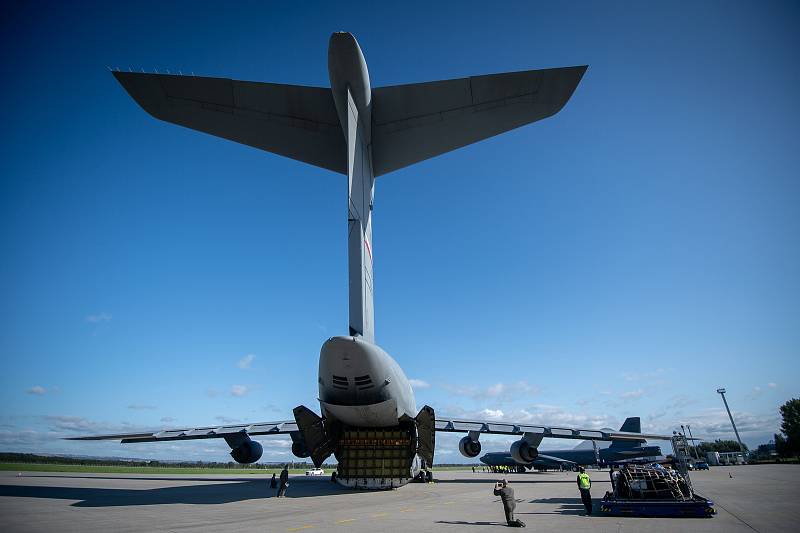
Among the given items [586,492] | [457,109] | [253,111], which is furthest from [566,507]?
[253,111]

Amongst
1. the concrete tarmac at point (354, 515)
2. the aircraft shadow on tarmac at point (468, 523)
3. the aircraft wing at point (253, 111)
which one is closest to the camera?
the concrete tarmac at point (354, 515)

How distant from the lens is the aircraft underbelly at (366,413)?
1224 cm

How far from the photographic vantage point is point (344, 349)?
34.3 feet

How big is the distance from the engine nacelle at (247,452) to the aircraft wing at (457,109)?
50.1ft

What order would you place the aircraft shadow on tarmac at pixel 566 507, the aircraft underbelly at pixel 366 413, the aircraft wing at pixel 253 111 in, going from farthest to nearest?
the aircraft underbelly at pixel 366 413, the aircraft wing at pixel 253 111, the aircraft shadow on tarmac at pixel 566 507

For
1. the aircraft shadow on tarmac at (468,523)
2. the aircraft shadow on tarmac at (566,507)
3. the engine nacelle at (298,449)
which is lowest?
the aircraft shadow on tarmac at (566,507)

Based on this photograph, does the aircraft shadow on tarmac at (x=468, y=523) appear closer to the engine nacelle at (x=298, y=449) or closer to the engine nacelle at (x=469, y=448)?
the engine nacelle at (x=469, y=448)

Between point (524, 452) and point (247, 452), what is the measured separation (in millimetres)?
13780

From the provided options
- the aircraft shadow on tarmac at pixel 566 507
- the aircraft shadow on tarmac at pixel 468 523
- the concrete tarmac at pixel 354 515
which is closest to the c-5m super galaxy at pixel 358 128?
the concrete tarmac at pixel 354 515

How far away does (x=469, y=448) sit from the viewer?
22.7m

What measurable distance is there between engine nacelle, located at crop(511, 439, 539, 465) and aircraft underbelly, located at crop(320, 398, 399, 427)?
1105 cm

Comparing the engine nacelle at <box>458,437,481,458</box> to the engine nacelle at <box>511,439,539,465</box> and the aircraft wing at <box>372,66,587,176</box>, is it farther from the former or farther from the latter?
the aircraft wing at <box>372,66,587,176</box>

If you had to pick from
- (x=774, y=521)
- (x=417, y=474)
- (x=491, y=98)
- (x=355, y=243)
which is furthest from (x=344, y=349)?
(x=417, y=474)

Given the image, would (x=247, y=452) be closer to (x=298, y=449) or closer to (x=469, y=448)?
(x=298, y=449)
